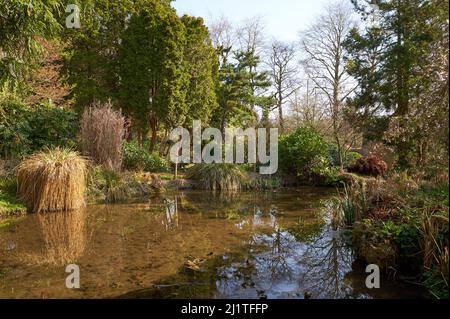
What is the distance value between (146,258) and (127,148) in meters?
7.31

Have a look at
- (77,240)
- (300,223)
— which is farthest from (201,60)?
(77,240)

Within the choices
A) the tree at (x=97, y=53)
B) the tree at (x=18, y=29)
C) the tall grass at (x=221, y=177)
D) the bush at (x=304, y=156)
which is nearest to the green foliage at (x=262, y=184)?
the tall grass at (x=221, y=177)

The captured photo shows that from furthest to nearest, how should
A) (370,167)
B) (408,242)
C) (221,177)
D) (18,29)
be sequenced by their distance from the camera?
1. (370,167)
2. (221,177)
3. (18,29)
4. (408,242)

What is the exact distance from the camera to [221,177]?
35.1 feet

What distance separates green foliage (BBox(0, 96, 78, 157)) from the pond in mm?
3020

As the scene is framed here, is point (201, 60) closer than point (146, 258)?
No

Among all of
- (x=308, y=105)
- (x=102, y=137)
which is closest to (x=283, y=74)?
(x=308, y=105)

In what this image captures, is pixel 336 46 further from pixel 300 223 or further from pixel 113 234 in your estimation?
pixel 113 234

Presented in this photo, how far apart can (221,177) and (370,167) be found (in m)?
4.75

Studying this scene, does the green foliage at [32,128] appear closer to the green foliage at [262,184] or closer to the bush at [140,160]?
the bush at [140,160]

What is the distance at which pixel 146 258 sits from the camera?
166 inches

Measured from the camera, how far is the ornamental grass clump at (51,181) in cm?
651

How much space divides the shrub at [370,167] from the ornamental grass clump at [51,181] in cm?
846

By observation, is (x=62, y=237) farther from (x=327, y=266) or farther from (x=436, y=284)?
(x=436, y=284)
